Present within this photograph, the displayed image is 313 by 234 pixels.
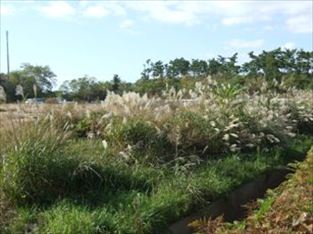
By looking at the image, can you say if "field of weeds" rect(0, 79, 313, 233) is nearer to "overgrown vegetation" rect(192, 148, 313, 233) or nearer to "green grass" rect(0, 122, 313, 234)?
"green grass" rect(0, 122, 313, 234)

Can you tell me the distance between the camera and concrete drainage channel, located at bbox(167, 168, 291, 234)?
25.3ft

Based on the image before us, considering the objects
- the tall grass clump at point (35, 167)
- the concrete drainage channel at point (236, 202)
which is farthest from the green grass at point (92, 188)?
the concrete drainage channel at point (236, 202)

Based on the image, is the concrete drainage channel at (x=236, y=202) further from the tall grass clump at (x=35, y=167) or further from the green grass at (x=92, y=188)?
the tall grass clump at (x=35, y=167)

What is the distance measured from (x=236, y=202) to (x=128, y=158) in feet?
5.81

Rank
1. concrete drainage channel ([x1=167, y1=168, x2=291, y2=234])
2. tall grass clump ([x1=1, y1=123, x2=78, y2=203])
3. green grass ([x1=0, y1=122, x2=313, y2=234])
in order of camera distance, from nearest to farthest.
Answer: green grass ([x1=0, y1=122, x2=313, y2=234])
tall grass clump ([x1=1, y1=123, x2=78, y2=203])
concrete drainage channel ([x1=167, y1=168, x2=291, y2=234])

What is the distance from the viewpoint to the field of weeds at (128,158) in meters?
7.05

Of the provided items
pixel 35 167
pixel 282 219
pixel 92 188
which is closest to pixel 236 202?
pixel 92 188

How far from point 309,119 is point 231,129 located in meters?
6.91

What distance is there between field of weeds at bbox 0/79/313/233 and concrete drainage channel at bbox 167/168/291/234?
0.11m

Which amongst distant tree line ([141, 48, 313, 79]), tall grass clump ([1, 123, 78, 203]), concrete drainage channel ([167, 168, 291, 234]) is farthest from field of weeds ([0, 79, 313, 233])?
distant tree line ([141, 48, 313, 79])

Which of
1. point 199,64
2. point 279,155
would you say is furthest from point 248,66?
point 279,155

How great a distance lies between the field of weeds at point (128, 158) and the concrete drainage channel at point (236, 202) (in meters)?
0.11

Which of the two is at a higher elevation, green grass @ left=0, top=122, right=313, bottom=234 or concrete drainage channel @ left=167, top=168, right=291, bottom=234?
green grass @ left=0, top=122, right=313, bottom=234

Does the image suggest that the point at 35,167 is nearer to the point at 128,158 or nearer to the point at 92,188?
the point at 92,188
